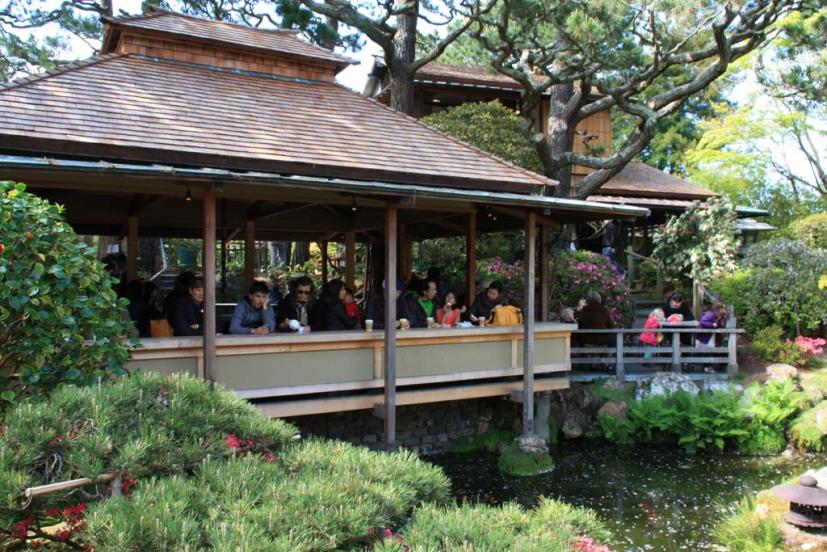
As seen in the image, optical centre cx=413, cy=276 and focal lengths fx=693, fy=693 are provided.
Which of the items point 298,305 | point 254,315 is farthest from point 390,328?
point 254,315

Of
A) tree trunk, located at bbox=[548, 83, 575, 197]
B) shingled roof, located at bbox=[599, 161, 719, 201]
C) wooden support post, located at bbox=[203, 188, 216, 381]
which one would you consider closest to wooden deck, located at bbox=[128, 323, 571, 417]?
wooden support post, located at bbox=[203, 188, 216, 381]

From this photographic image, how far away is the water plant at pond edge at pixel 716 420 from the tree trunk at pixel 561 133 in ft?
26.5

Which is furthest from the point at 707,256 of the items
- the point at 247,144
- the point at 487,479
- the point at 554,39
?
the point at 247,144

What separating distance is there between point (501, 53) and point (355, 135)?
744 cm

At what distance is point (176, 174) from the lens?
7.00 m

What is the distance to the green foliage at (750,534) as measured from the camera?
6.88 m

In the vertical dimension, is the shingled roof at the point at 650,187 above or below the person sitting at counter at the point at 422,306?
above

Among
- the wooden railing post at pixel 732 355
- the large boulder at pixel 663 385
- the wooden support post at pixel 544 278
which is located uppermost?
the wooden support post at pixel 544 278

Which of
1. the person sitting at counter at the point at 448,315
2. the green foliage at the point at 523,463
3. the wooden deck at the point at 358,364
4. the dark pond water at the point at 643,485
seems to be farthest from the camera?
the person sitting at counter at the point at 448,315

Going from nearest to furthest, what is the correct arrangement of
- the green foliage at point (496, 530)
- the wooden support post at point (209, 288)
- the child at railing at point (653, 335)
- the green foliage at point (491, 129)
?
the green foliage at point (496, 530) → the wooden support post at point (209, 288) → the child at railing at point (653, 335) → the green foliage at point (491, 129)

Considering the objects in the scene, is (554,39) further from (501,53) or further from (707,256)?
(707,256)

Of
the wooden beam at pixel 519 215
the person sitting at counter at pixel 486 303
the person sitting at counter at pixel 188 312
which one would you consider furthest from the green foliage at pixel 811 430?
the person sitting at counter at pixel 188 312

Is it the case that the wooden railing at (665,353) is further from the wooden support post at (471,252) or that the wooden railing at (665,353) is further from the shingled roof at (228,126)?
the shingled roof at (228,126)

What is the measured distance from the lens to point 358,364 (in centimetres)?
903
